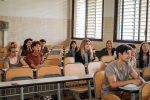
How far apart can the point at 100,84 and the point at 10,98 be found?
1.50m

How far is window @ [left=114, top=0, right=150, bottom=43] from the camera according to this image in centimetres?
746

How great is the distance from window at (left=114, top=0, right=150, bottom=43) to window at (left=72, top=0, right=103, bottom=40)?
114 centimetres

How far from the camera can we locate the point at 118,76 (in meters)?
2.85

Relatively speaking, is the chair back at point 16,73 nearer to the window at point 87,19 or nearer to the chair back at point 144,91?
the chair back at point 144,91

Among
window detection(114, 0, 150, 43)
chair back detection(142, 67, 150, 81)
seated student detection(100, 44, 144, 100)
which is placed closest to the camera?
seated student detection(100, 44, 144, 100)

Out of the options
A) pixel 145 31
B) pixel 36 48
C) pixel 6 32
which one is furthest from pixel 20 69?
pixel 6 32

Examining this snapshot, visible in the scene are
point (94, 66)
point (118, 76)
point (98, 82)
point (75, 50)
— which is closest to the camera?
point (118, 76)

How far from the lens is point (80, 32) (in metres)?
10.7

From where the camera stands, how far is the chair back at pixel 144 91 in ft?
7.81

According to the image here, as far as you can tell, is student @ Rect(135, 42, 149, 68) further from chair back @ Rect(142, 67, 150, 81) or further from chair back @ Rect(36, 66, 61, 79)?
chair back @ Rect(36, 66, 61, 79)

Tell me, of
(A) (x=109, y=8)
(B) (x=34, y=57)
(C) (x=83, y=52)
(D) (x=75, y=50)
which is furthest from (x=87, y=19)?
(B) (x=34, y=57)

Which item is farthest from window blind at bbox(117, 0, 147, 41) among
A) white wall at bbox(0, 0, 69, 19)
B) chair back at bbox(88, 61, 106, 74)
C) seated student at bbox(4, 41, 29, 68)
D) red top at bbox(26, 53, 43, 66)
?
seated student at bbox(4, 41, 29, 68)

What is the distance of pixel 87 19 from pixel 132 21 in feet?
9.40

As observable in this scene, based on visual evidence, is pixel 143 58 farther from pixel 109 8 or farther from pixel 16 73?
pixel 109 8
